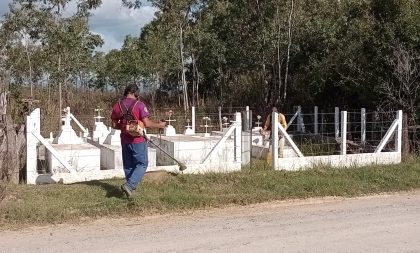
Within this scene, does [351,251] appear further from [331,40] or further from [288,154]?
[331,40]

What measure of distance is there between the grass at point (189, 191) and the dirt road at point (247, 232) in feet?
1.08

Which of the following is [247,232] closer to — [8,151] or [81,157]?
[8,151]

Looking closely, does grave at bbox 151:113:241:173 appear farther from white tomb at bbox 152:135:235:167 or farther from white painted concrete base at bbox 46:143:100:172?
white painted concrete base at bbox 46:143:100:172

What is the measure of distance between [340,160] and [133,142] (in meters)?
5.42

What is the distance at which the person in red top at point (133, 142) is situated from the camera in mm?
8000

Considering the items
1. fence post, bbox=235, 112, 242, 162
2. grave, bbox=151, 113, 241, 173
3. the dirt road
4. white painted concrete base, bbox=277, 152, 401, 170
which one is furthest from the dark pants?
white painted concrete base, bbox=277, 152, 401, 170

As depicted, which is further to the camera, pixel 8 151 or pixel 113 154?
pixel 113 154

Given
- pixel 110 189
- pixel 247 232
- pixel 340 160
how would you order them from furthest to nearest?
pixel 340 160 < pixel 110 189 < pixel 247 232

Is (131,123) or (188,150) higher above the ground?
A: (131,123)

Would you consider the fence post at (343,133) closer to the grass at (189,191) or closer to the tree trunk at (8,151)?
the grass at (189,191)

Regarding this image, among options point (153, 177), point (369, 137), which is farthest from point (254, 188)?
point (369, 137)

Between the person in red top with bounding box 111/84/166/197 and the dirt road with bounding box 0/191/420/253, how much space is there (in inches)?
32.4

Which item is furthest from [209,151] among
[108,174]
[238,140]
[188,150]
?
[108,174]

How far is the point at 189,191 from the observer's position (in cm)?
874
